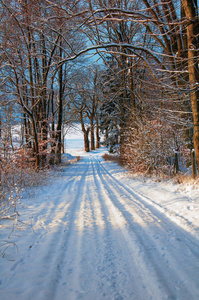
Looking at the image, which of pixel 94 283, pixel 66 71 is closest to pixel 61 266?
pixel 94 283

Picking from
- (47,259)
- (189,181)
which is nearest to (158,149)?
→ (189,181)

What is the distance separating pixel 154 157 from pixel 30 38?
9.46 metres

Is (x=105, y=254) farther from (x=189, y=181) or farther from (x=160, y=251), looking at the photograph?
(x=189, y=181)

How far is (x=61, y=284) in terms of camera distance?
1854 mm

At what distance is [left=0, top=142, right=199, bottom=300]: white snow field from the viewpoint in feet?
5.76

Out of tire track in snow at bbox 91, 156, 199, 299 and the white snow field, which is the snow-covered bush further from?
tire track in snow at bbox 91, 156, 199, 299

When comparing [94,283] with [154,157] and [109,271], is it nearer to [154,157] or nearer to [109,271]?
[109,271]

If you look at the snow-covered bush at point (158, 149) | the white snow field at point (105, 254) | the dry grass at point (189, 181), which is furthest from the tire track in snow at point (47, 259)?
the snow-covered bush at point (158, 149)

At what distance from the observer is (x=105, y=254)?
2.37m

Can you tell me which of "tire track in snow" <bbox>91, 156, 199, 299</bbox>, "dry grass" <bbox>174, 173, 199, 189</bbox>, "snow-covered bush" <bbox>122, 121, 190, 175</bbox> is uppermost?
"snow-covered bush" <bbox>122, 121, 190, 175</bbox>

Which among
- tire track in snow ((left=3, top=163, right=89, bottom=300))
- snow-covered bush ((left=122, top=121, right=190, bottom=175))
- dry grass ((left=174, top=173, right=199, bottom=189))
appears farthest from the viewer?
snow-covered bush ((left=122, top=121, right=190, bottom=175))

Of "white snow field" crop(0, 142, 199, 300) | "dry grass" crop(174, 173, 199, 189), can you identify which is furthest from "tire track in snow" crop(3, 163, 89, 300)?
"dry grass" crop(174, 173, 199, 189)

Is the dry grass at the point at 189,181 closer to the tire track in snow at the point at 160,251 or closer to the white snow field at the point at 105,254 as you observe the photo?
the white snow field at the point at 105,254

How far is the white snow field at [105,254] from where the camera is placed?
1.75 metres
